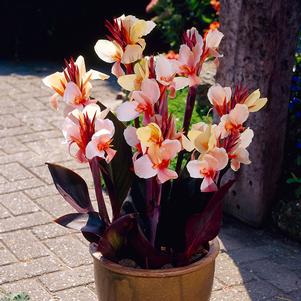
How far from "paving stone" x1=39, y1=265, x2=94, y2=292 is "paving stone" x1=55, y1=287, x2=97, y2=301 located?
0.04m

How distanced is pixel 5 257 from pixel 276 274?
141 centimetres

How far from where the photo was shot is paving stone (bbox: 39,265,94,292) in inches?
155

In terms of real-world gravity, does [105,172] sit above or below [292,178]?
above

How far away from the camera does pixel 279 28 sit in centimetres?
432

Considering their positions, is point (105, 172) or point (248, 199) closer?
point (105, 172)

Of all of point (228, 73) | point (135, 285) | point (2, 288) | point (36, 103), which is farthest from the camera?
point (36, 103)

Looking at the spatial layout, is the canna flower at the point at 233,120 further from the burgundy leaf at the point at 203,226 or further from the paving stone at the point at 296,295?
the paving stone at the point at 296,295

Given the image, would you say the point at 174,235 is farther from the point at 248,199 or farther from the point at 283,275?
the point at 248,199

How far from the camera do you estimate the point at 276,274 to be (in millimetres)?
4121

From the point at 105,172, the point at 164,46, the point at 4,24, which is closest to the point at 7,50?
the point at 4,24

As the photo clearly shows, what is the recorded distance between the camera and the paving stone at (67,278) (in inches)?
155

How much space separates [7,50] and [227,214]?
16.0 ft

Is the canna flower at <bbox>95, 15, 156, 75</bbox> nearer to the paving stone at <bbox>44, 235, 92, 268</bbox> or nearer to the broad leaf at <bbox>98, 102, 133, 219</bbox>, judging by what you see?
the broad leaf at <bbox>98, 102, 133, 219</bbox>

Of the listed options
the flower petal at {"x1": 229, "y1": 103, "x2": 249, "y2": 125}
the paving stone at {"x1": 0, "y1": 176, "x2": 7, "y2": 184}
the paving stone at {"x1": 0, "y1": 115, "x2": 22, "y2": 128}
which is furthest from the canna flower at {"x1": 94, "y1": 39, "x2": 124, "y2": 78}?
the paving stone at {"x1": 0, "y1": 115, "x2": 22, "y2": 128}
